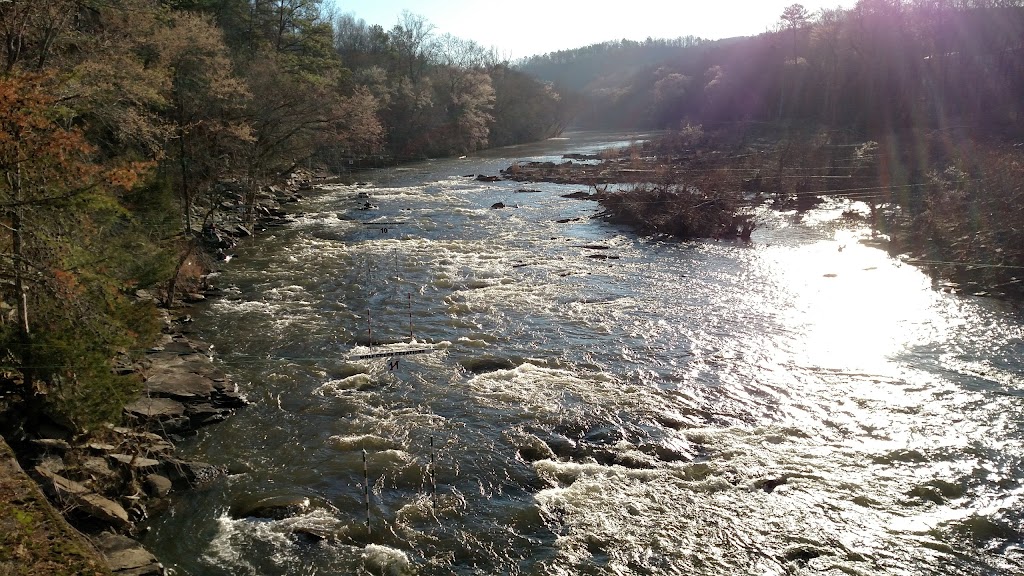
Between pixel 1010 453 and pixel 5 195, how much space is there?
15004mm

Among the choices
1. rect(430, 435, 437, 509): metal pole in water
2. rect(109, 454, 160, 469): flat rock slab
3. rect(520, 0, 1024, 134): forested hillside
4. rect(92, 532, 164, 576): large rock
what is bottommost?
rect(430, 435, 437, 509): metal pole in water

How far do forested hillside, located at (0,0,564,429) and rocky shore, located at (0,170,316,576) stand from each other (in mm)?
596

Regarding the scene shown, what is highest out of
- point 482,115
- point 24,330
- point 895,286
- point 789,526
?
point 482,115

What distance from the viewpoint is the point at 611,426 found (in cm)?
1098

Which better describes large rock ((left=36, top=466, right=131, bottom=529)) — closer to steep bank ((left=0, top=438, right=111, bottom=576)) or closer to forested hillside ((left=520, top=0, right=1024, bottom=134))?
steep bank ((left=0, top=438, right=111, bottom=576))

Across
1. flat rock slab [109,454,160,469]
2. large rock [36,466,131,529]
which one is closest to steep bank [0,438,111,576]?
large rock [36,466,131,529]

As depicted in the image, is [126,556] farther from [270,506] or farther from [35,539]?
[270,506]

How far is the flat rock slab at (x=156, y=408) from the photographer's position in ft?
33.9

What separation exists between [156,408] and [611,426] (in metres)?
7.80

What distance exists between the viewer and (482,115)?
7069 cm

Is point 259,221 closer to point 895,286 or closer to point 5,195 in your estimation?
point 5,195

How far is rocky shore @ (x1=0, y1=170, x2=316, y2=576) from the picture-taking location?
219 inches

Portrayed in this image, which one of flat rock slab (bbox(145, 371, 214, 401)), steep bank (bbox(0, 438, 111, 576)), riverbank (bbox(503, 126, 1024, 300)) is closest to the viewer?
steep bank (bbox(0, 438, 111, 576))

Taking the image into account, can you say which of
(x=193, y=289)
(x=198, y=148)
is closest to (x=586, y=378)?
(x=193, y=289)
